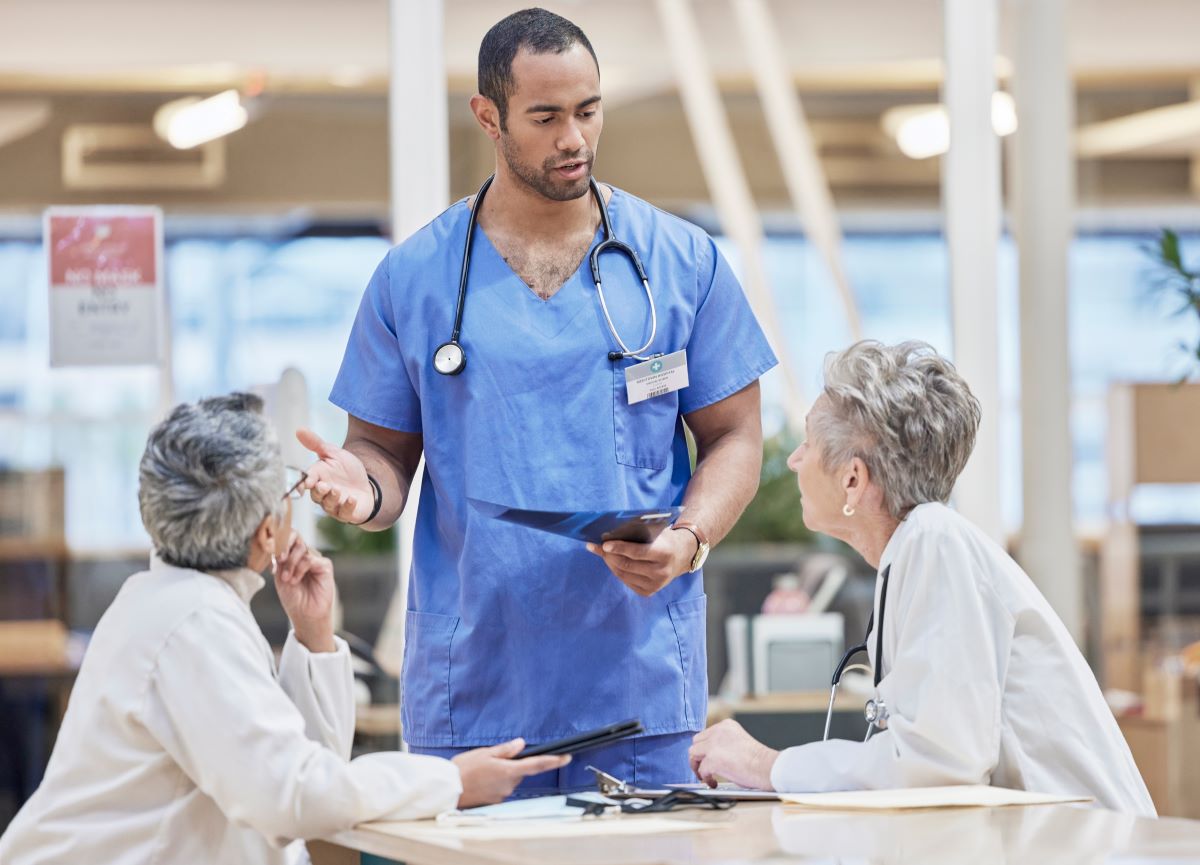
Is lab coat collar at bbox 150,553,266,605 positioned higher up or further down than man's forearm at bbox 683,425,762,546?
further down

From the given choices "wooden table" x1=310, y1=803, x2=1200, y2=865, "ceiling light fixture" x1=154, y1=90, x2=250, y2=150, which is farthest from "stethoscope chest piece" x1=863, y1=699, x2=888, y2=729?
"ceiling light fixture" x1=154, y1=90, x2=250, y2=150

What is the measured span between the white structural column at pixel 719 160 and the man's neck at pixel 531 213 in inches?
164

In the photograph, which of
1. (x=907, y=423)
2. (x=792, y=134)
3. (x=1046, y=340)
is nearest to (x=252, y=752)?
(x=907, y=423)

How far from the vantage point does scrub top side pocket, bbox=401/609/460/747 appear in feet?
8.05

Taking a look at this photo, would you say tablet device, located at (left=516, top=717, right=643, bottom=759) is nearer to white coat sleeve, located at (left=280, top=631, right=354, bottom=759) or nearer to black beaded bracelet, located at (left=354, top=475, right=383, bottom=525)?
white coat sleeve, located at (left=280, top=631, right=354, bottom=759)

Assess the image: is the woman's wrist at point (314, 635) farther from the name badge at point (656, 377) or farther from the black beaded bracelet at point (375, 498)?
the name badge at point (656, 377)

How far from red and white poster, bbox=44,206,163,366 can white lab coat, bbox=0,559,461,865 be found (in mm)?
2615

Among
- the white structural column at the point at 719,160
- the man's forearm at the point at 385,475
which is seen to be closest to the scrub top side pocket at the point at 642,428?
the man's forearm at the point at 385,475

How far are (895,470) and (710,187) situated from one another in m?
5.60

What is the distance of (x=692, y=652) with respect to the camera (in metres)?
2.51

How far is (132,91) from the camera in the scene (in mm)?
5457

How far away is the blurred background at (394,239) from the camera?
459cm

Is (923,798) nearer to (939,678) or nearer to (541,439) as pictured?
(939,678)

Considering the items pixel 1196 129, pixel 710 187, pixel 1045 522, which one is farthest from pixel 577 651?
pixel 710 187
